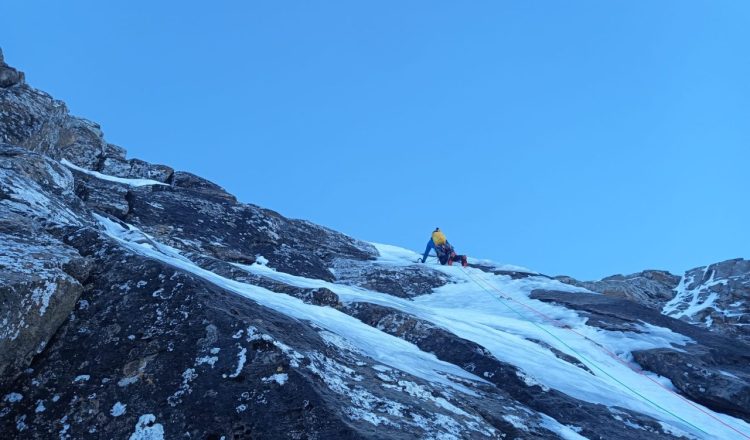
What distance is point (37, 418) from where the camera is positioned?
520 cm

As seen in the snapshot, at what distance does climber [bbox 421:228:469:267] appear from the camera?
91.9ft

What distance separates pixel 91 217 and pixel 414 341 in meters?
6.92

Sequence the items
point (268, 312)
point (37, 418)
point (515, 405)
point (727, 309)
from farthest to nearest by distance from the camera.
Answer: point (727, 309)
point (515, 405)
point (268, 312)
point (37, 418)

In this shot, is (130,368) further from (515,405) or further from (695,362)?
(695,362)

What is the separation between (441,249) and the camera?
28422 mm

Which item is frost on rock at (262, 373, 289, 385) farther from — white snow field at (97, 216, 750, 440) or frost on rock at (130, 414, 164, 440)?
white snow field at (97, 216, 750, 440)

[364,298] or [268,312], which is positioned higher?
[364,298]

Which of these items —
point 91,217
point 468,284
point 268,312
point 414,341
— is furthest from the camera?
point 468,284

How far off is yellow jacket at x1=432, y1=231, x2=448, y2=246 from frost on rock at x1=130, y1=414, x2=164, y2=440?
937 inches

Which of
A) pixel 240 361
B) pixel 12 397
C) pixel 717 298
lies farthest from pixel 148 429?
pixel 717 298

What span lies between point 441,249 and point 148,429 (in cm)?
2383

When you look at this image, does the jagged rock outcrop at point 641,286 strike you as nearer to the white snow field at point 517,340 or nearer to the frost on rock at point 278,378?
the white snow field at point 517,340

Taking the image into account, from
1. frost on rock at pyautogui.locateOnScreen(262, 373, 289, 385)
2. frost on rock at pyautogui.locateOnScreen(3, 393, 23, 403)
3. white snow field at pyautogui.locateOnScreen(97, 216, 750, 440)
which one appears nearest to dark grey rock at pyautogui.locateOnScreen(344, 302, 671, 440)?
white snow field at pyautogui.locateOnScreen(97, 216, 750, 440)

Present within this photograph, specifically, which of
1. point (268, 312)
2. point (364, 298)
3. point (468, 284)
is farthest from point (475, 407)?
point (468, 284)
